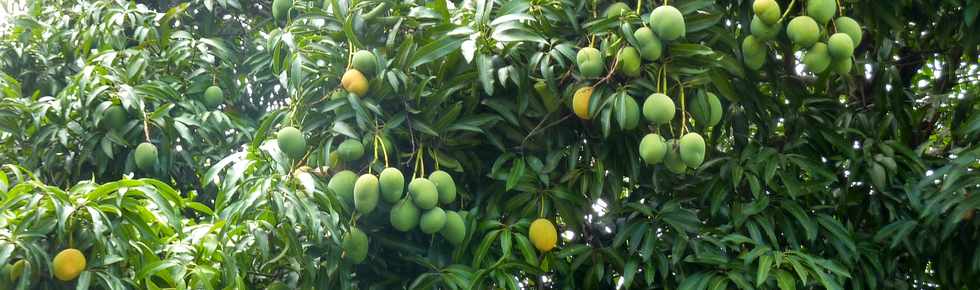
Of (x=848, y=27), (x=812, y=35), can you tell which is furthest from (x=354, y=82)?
(x=848, y=27)

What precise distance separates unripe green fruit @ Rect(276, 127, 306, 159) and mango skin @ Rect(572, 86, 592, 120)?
23.4 inches

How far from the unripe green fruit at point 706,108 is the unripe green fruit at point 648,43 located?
0.53 feet

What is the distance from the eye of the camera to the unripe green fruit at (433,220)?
262cm

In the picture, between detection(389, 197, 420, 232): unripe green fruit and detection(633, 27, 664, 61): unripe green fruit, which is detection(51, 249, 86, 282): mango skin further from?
detection(633, 27, 664, 61): unripe green fruit

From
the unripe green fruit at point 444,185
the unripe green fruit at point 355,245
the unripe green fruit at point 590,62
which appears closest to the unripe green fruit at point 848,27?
the unripe green fruit at point 590,62

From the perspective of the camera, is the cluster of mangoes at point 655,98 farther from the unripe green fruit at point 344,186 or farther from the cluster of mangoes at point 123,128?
the cluster of mangoes at point 123,128

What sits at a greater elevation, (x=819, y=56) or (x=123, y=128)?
(x=819, y=56)

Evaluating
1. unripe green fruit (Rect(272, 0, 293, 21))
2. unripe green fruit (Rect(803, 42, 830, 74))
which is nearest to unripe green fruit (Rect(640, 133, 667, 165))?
unripe green fruit (Rect(803, 42, 830, 74))

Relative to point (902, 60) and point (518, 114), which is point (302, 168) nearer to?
point (518, 114)

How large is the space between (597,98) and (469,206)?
0.46m

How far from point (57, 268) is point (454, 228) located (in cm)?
80

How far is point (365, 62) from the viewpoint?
271cm

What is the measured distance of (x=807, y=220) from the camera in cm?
298

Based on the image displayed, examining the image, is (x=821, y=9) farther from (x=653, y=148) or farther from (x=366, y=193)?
(x=366, y=193)
